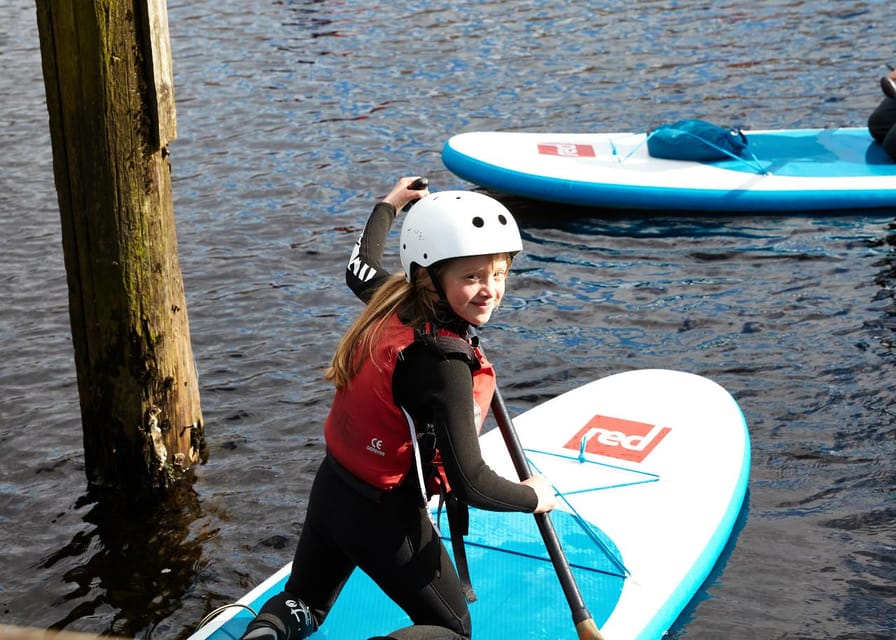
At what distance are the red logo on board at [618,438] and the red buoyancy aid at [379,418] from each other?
191 cm

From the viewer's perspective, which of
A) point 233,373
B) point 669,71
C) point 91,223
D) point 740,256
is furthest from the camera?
point 669,71

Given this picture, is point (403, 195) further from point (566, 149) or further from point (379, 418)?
point (566, 149)

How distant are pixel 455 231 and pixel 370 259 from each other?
0.64 metres

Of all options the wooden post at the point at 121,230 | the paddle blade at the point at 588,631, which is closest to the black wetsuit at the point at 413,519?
the paddle blade at the point at 588,631

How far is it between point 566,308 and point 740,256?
1401 mm

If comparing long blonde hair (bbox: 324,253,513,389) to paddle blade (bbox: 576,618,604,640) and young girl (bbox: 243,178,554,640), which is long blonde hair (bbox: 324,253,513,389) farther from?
paddle blade (bbox: 576,618,604,640)

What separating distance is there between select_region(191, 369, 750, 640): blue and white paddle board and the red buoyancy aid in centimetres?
94

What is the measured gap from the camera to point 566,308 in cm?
727

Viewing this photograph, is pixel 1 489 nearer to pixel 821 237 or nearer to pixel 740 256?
pixel 740 256

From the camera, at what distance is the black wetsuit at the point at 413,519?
297 cm

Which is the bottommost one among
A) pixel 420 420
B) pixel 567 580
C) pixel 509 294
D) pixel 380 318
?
pixel 509 294

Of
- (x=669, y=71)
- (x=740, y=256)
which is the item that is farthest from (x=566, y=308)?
(x=669, y=71)

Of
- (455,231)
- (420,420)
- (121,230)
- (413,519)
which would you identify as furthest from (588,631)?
(121,230)

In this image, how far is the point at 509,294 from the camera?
7555 millimetres
